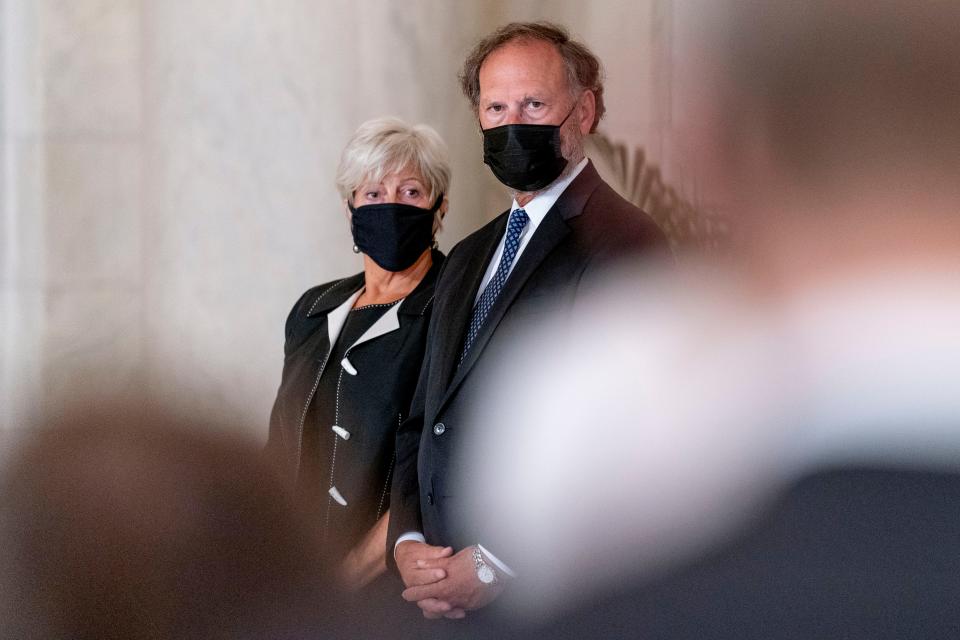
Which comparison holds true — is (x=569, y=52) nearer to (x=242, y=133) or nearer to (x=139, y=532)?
(x=139, y=532)

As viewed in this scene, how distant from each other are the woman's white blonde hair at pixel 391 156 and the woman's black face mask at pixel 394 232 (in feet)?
0.13

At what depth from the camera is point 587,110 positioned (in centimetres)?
134

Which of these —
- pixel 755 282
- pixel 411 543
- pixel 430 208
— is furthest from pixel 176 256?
pixel 755 282

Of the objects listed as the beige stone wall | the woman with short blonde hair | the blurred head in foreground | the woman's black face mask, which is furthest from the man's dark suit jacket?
the beige stone wall

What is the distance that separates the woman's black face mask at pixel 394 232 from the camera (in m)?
1.68

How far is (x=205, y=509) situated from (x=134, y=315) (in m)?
2.14

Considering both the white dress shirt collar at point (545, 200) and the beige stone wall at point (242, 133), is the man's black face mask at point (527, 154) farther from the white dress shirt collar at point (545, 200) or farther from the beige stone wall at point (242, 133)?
the beige stone wall at point (242, 133)

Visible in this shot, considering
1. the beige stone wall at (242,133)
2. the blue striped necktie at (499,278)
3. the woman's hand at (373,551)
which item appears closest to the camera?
the woman's hand at (373,551)

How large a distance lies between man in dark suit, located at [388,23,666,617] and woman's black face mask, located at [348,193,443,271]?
29cm

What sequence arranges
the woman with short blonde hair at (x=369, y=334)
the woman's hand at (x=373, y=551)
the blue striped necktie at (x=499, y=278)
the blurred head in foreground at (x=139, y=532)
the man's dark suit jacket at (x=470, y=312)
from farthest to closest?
the woman with short blonde hair at (x=369, y=334) → the blue striped necktie at (x=499, y=278) → the man's dark suit jacket at (x=470, y=312) → the woman's hand at (x=373, y=551) → the blurred head in foreground at (x=139, y=532)

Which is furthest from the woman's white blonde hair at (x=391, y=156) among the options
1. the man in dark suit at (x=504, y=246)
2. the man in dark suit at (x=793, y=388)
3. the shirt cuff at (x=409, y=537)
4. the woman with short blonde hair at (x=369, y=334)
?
the man in dark suit at (x=793, y=388)

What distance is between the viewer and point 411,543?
1.32 m

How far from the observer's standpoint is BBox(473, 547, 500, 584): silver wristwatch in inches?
39.2

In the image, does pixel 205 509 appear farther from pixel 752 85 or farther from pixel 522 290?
pixel 522 290
